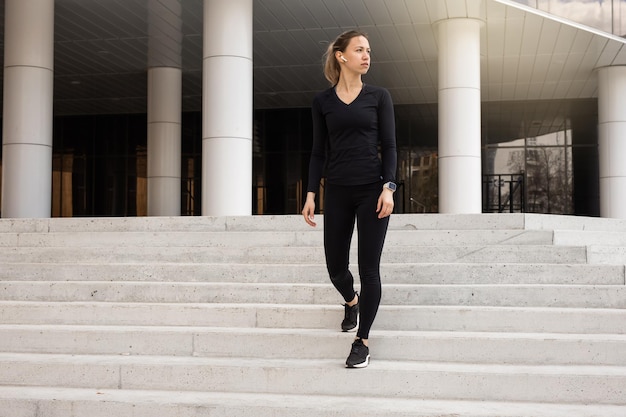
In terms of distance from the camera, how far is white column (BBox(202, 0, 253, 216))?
13070 millimetres

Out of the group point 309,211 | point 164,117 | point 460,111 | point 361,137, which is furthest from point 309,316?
point 164,117

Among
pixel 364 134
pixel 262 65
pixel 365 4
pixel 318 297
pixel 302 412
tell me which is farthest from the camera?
pixel 262 65

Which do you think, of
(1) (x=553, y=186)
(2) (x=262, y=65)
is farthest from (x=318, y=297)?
(1) (x=553, y=186)

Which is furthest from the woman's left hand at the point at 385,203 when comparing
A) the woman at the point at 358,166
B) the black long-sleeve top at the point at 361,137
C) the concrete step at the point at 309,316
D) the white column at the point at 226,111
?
the white column at the point at 226,111

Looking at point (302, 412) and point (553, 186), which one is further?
point (553, 186)

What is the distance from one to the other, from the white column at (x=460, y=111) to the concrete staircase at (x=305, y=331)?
7930 millimetres

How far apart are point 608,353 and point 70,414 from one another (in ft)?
11.8

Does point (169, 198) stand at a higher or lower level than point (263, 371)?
higher

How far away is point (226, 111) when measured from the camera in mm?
13094

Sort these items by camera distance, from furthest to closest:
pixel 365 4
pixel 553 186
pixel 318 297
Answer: pixel 553 186, pixel 365 4, pixel 318 297

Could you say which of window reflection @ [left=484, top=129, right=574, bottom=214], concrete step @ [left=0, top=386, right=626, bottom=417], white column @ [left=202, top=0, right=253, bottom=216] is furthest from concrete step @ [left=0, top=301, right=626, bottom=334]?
window reflection @ [left=484, top=129, right=574, bottom=214]

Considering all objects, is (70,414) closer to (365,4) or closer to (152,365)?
(152,365)

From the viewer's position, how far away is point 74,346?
5.52 meters

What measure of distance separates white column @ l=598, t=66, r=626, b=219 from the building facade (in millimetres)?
38
